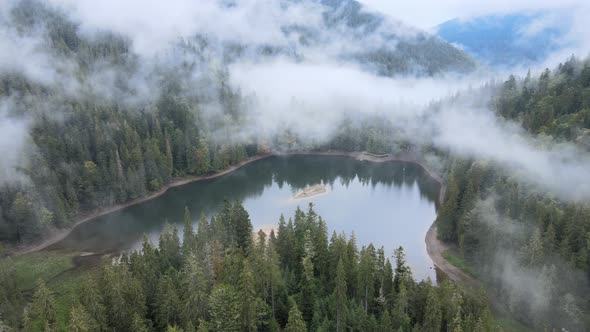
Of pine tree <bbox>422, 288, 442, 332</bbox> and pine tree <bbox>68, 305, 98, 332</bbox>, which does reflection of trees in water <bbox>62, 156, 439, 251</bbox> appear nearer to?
pine tree <bbox>68, 305, 98, 332</bbox>

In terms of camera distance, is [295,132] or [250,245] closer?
[250,245]

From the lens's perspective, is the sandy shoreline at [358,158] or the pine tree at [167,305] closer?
the pine tree at [167,305]

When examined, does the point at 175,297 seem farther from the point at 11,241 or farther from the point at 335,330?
the point at 11,241

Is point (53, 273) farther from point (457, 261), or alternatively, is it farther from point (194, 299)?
point (457, 261)

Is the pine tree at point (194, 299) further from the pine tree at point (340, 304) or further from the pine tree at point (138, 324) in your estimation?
the pine tree at point (340, 304)

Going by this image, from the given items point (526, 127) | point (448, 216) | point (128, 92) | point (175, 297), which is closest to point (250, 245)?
point (175, 297)

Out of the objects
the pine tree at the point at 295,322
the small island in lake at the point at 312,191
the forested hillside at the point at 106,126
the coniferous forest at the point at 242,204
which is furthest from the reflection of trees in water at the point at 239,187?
the pine tree at the point at 295,322
